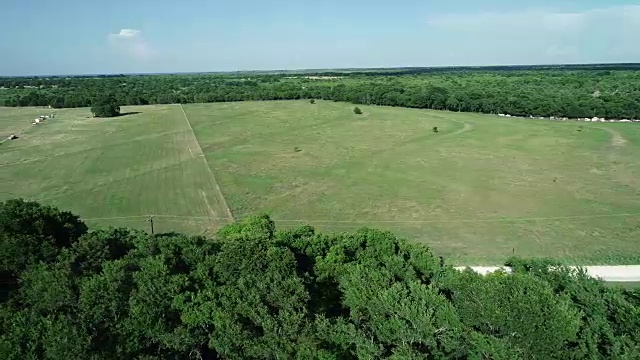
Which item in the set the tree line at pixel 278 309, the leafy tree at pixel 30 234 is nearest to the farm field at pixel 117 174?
the leafy tree at pixel 30 234

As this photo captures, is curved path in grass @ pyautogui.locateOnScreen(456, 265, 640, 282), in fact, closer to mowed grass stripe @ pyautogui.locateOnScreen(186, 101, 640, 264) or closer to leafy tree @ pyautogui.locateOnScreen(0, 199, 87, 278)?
mowed grass stripe @ pyautogui.locateOnScreen(186, 101, 640, 264)

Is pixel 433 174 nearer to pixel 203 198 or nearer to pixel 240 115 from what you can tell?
pixel 203 198

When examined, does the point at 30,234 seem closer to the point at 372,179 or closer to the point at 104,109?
the point at 372,179

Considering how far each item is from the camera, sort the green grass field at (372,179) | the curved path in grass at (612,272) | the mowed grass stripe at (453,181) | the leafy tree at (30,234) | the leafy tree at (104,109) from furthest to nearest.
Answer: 1. the leafy tree at (104,109)
2. the green grass field at (372,179)
3. the mowed grass stripe at (453,181)
4. the curved path in grass at (612,272)
5. the leafy tree at (30,234)

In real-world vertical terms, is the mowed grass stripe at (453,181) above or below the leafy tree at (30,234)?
below

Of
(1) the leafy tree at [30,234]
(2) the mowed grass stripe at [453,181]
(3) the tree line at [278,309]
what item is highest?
(1) the leafy tree at [30,234]

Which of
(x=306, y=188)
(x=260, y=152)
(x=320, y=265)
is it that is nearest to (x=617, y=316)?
(x=320, y=265)

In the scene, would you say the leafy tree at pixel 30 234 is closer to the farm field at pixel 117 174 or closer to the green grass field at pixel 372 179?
the farm field at pixel 117 174
